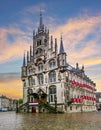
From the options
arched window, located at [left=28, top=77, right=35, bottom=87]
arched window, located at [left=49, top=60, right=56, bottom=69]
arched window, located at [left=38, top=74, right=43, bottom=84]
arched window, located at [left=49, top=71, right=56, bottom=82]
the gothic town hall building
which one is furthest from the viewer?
arched window, located at [left=28, top=77, right=35, bottom=87]

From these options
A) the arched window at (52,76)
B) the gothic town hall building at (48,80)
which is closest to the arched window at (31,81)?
the gothic town hall building at (48,80)

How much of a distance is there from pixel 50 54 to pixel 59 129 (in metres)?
44.2

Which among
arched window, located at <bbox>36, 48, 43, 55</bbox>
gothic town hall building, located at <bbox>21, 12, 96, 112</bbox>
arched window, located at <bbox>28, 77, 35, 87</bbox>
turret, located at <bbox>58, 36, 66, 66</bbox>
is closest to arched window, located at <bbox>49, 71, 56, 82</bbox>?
gothic town hall building, located at <bbox>21, 12, 96, 112</bbox>

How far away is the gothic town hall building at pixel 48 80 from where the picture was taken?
174ft

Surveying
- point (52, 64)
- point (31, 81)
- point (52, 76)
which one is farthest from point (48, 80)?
point (31, 81)

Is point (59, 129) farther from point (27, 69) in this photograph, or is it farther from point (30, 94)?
point (27, 69)

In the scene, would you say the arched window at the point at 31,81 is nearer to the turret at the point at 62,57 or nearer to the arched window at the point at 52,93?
the arched window at the point at 52,93

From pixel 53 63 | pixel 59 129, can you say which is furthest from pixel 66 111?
pixel 59 129

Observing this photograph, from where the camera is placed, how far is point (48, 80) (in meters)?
57.2

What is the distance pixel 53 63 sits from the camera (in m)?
57.1

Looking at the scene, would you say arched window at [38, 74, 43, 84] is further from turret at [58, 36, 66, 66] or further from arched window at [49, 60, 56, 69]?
turret at [58, 36, 66, 66]

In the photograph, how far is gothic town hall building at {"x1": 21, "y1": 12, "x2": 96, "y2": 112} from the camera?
53188 millimetres

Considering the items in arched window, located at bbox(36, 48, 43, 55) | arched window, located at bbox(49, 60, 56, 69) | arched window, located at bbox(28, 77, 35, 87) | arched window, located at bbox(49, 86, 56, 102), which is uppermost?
arched window, located at bbox(36, 48, 43, 55)

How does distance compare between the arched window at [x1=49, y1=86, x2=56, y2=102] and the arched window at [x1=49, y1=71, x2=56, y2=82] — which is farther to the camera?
the arched window at [x1=49, y1=71, x2=56, y2=82]
